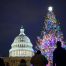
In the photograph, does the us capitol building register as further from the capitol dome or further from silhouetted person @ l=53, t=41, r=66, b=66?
silhouetted person @ l=53, t=41, r=66, b=66

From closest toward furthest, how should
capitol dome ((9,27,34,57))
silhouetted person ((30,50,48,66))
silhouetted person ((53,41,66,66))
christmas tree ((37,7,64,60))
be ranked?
silhouetted person ((53,41,66,66)) → silhouetted person ((30,50,48,66)) → christmas tree ((37,7,64,60)) → capitol dome ((9,27,34,57))

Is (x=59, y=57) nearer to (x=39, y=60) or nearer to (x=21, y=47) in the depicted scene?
(x=39, y=60)

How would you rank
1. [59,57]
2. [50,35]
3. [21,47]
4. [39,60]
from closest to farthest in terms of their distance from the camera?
[59,57], [39,60], [50,35], [21,47]

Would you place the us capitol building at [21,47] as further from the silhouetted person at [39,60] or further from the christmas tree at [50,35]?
the silhouetted person at [39,60]

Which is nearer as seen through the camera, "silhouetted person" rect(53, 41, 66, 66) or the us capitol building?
"silhouetted person" rect(53, 41, 66, 66)

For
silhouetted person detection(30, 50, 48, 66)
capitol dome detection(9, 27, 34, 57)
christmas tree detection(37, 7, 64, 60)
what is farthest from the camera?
capitol dome detection(9, 27, 34, 57)

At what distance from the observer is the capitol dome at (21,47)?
495 feet

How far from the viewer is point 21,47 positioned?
501 feet

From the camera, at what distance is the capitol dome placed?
151000mm

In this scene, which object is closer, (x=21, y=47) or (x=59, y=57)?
(x=59, y=57)

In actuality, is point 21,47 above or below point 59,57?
above

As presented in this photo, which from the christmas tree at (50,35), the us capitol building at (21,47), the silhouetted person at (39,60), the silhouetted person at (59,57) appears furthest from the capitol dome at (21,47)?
the silhouetted person at (59,57)

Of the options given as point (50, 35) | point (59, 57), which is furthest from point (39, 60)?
point (50, 35)

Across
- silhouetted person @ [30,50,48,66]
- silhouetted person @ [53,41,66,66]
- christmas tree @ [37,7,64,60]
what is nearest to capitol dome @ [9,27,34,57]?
christmas tree @ [37,7,64,60]
